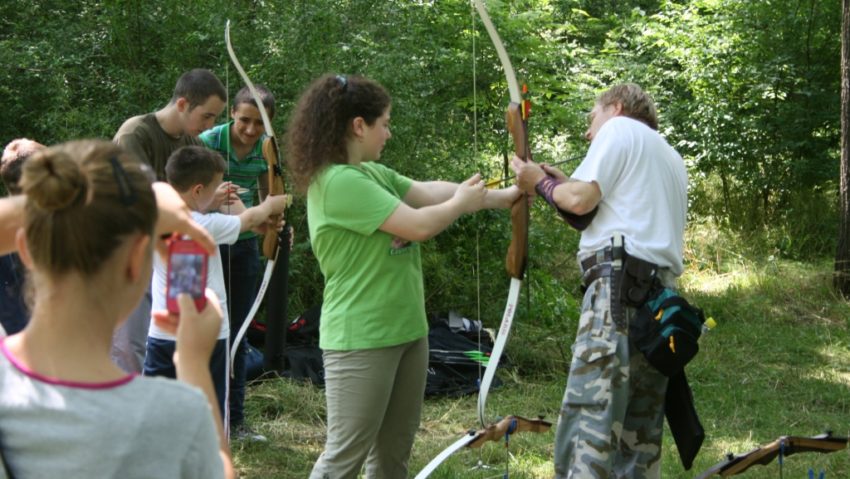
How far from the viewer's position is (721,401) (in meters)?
5.25

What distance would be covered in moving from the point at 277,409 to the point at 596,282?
7.89 ft

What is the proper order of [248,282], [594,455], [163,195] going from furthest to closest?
1. [248,282]
2. [594,455]
3. [163,195]

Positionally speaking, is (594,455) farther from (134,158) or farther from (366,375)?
(134,158)

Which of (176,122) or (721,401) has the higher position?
(176,122)

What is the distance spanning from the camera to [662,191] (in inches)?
120

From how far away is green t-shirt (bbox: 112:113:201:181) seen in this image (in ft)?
11.9

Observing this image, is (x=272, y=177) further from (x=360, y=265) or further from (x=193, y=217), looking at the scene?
(x=360, y=265)

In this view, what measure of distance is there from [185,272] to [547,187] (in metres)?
1.95

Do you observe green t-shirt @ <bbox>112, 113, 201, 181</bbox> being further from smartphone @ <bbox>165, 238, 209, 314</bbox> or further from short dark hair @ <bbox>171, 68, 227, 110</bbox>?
smartphone @ <bbox>165, 238, 209, 314</bbox>

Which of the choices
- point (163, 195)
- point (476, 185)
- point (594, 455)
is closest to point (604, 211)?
point (476, 185)

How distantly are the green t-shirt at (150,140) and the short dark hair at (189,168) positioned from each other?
50 cm

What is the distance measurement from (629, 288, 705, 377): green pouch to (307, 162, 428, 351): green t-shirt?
2.26ft

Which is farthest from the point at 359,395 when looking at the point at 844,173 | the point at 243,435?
the point at 844,173

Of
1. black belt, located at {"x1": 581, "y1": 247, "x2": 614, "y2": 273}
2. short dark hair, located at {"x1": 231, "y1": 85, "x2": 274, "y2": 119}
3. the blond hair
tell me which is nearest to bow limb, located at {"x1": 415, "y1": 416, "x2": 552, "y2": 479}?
black belt, located at {"x1": 581, "y1": 247, "x2": 614, "y2": 273}
